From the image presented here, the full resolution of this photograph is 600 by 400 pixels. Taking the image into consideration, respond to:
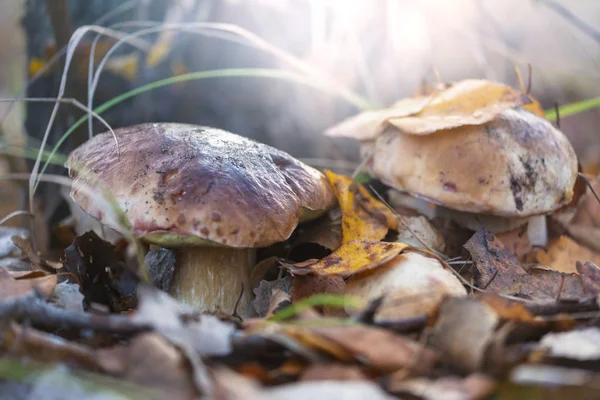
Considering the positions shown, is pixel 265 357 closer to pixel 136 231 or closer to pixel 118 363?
pixel 118 363

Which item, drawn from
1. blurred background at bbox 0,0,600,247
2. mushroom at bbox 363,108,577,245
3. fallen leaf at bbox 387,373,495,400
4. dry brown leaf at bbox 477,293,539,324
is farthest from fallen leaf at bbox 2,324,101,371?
blurred background at bbox 0,0,600,247

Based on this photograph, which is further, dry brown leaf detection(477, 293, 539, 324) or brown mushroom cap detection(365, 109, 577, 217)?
brown mushroom cap detection(365, 109, 577, 217)

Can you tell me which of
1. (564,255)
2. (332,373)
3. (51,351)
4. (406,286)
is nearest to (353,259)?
(406,286)

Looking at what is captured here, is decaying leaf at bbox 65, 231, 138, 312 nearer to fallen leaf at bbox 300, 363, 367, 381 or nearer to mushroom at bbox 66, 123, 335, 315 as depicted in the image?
mushroom at bbox 66, 123, 335, 315

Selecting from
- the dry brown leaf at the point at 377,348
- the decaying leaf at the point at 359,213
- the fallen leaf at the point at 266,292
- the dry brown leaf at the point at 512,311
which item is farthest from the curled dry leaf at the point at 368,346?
the decaying leaf at the point at 359,213

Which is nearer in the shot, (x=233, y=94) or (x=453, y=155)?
(x=453, y=155)

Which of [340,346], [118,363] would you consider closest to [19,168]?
[118,363]
